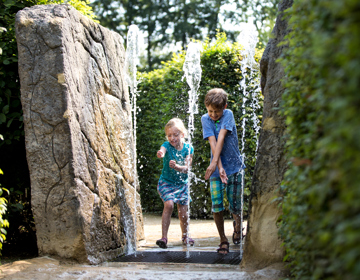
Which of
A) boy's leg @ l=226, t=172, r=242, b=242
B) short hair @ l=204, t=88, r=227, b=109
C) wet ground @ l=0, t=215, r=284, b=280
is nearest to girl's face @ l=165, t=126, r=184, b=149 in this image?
short hair @ l=204, t=88, r=227, b=109

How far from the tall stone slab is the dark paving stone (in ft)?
0.89

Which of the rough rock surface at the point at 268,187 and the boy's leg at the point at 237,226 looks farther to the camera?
the boy's leg at the point at 237,226

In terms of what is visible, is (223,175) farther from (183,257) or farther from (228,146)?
(183,257)

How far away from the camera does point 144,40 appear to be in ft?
72.7

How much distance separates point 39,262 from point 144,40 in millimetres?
20149

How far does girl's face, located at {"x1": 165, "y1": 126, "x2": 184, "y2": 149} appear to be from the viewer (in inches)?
178

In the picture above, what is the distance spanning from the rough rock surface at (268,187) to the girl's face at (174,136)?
153 cm

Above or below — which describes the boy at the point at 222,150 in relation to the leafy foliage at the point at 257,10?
below

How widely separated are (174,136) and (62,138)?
155 cm

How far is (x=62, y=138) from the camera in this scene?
Result: 3273 mm

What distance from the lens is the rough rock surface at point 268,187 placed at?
3.01 meters

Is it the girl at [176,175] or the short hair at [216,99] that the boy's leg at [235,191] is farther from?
the short hair at [216,99]


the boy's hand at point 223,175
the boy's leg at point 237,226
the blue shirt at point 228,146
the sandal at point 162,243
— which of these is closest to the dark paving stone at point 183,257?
the sandal at point 162,243

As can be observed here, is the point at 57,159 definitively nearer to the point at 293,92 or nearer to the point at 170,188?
the point at 170,188
